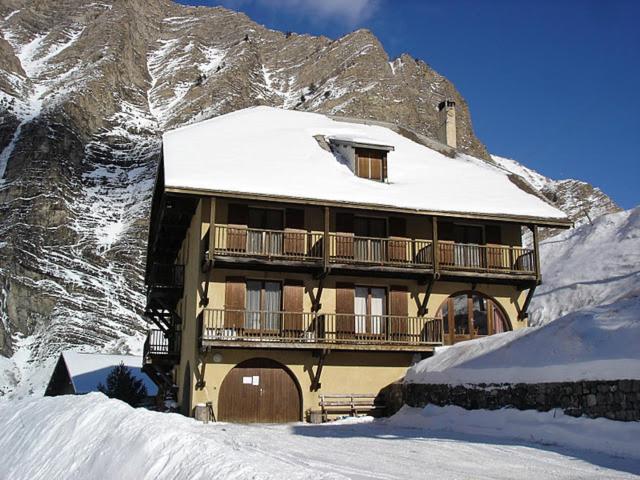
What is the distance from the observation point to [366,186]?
2644cm

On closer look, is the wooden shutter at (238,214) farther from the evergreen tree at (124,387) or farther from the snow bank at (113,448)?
the evergreen tree at (124,387)

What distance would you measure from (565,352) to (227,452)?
10.4 m

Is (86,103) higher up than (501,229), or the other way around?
(86,103)

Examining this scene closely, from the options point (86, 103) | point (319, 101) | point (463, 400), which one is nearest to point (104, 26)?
point (86, 103)

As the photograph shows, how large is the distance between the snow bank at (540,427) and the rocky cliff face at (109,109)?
58.5 metres

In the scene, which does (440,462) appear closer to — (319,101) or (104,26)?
(319,101)

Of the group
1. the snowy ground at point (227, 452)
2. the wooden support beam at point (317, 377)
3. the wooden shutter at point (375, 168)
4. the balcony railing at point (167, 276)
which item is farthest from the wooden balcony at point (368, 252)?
the snowy ground at point (227, 452)

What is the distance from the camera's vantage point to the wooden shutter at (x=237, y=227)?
2402cm

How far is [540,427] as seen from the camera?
15562mm

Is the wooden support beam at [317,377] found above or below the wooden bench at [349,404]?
above

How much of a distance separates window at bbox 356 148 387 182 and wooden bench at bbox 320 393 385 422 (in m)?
8.02

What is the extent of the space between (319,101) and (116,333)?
7207 cm

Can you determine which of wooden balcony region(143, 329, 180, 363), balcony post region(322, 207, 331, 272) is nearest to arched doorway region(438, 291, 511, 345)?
balcony post region(322, 207, 331, 272)

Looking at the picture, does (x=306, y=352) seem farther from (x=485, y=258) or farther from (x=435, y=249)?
(x=485, y=258)
